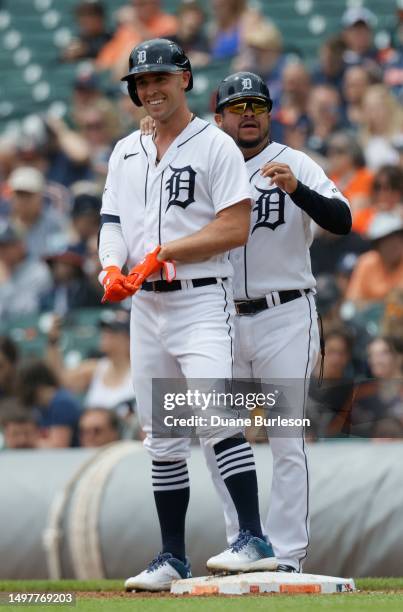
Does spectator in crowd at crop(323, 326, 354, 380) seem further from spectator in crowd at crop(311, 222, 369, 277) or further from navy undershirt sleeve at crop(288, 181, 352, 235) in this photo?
navy undershirt sleeve at crop(288, 181, 352, 235)

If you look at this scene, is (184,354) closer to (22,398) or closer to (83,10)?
(22,398)

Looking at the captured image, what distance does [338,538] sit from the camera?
6355mm

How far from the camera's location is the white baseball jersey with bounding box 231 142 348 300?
16.9 ft

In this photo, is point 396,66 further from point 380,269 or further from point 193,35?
point 380,269

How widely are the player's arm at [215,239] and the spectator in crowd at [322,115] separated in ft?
19.5

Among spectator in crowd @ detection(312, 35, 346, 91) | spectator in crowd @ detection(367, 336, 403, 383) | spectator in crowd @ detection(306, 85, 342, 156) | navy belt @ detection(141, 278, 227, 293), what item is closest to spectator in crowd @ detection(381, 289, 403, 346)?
spectator in crowd @ detection(367, 336, 403, 383)

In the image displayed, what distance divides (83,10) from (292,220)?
9592mm

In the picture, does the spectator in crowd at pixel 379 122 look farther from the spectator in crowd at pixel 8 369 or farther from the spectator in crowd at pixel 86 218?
the spectator in crowd at pixel 8 369

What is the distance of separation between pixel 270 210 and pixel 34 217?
6702mm

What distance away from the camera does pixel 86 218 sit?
10.9 metres

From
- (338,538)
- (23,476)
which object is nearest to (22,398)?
(23,476)

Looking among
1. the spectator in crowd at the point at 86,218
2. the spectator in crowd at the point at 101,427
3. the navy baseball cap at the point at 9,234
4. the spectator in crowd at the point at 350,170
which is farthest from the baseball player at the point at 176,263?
the navy baseball cap at the point at 9,234

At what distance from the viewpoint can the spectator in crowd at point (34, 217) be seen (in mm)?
11492

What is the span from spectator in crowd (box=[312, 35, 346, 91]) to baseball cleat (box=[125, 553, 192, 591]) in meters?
7.02
